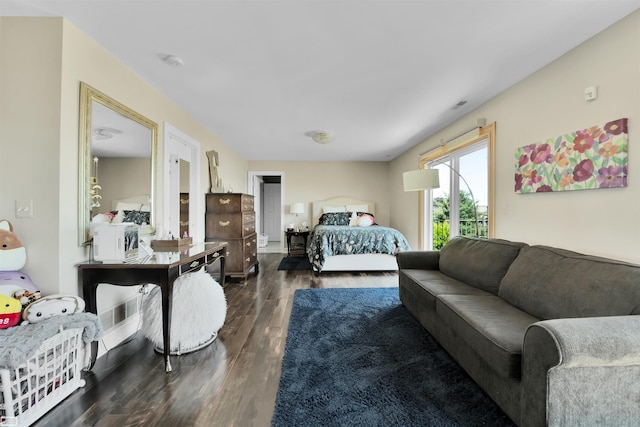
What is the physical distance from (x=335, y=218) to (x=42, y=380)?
504cm

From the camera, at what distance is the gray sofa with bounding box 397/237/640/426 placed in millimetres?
1067

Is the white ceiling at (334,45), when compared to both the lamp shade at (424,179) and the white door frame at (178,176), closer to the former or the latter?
the white door frame at (178,176)

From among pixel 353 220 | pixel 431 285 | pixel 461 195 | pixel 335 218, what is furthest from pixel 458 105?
pixel 335 218

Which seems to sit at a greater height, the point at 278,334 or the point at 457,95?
the point at 457,95

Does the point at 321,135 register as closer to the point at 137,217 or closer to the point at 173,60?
the point at 173,60

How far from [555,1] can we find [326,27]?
1.37 metres

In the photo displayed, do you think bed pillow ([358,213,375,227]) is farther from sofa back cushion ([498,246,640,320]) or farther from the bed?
sofa back cushion ([498,246,640,320])

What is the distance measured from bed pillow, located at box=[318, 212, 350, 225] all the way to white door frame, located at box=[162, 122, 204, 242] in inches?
111

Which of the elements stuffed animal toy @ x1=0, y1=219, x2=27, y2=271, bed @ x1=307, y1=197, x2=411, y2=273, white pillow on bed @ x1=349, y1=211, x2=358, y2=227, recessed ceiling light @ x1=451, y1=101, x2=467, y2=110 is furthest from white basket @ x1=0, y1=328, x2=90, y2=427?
white pillow on bed @ x1=349, y1=211, x2=358, y2=227

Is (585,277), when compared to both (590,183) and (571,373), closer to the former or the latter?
(571,373)

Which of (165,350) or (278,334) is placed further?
(278,334)

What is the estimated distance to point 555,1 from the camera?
1560 mm

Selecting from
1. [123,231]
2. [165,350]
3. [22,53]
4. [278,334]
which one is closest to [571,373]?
[278,334]

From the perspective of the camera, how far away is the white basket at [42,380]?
4.14 ft
